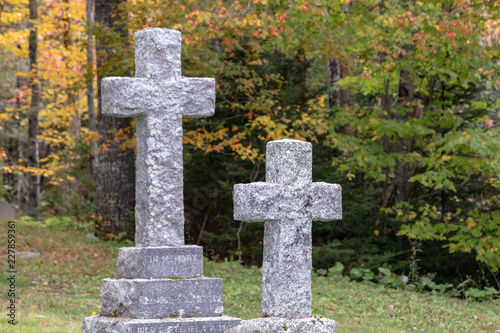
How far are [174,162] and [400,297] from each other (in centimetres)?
626

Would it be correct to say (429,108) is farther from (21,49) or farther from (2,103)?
(2,103)

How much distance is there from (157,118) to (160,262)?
5.32ft

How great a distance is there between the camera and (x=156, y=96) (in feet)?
24.1

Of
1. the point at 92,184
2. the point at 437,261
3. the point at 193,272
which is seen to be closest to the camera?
A: the point at 193,272

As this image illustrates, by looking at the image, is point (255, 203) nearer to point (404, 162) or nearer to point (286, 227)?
point (286, 227)

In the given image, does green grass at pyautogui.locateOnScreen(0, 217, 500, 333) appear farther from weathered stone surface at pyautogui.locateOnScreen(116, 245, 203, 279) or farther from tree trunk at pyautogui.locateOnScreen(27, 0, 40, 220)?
tree trunk at pyautogui.locateOnScreen(27, 0, 40, 220)


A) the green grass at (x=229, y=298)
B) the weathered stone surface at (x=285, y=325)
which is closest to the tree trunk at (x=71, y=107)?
the green grass at (x=229, y=298)

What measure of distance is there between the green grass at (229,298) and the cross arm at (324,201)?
12.0ft

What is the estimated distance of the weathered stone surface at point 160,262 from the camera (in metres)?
6.91

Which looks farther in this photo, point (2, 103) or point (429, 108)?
point (2, 103)

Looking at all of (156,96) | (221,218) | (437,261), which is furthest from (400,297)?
(156,96)

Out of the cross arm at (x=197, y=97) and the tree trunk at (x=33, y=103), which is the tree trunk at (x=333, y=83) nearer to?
the tree trunk at (x=33, y=103)

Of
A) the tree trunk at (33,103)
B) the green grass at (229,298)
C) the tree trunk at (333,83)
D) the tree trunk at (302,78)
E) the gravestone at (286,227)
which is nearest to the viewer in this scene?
the gravestone at (286,227)

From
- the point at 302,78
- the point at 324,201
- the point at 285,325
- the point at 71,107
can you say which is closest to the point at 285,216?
the point at 324,201
